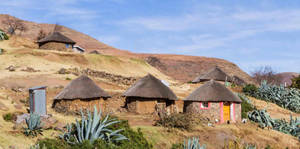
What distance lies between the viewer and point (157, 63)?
7438cm

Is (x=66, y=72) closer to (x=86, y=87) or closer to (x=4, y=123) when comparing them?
(x=86, y=87)

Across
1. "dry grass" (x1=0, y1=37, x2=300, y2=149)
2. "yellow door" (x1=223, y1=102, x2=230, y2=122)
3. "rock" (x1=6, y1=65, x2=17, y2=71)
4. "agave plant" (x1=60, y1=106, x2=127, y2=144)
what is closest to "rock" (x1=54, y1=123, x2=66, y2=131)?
"dry grass" (x1=0, y1=37, x2=300, y2=149)

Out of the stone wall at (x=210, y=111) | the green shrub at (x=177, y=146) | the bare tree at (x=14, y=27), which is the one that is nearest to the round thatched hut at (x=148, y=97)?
the stone wall at (x=210, y=111)

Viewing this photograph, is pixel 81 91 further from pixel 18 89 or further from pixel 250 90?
pixel 250 90

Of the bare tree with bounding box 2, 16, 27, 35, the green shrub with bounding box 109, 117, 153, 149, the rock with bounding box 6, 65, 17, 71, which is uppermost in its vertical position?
the bare tree with bounding box 2, 16, 27, 35

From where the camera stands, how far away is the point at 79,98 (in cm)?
2306

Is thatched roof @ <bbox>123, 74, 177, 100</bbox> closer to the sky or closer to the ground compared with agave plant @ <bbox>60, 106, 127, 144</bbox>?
closer to the sky

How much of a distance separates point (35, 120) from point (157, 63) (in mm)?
59974

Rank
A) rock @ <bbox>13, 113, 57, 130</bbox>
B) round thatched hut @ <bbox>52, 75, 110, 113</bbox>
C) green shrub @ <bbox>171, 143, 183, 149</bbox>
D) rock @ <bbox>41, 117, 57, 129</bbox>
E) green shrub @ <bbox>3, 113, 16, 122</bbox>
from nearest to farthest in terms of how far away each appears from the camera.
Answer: rock @ <bbox>13, 113, 57, 130</bbox> → rock @ <bbox>41, 117, 57, 129</bbox> → green shrub @ <bbox>3, 113, 16, 122</bbox> → green shrub @ <bbox>171, 143, 183, 149</bbox> → round thatched hut @ <bbox>52, 75, 110, 113</bbox>

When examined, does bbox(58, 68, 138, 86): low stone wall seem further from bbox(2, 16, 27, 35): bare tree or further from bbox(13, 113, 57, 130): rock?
bbox(2, 16, 27, 35): bare tree

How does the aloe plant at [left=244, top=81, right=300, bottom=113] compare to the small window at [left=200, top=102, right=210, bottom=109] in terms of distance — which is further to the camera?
the aloe plant at [left=244, top=81, right=300, bottom=113]

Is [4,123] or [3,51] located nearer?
[4,123]

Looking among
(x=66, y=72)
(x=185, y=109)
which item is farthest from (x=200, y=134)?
(x=66, y=72)

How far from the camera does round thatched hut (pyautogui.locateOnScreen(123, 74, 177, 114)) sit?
2445 cm
